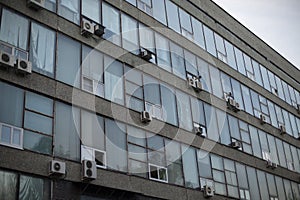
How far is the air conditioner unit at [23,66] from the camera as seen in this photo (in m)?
13.6

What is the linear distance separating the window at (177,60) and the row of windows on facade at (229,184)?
4.42 metres

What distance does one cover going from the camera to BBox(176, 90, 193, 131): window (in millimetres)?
20188

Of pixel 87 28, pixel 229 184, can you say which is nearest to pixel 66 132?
pixel 87 28

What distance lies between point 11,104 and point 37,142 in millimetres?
1441

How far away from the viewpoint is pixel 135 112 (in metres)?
17.5

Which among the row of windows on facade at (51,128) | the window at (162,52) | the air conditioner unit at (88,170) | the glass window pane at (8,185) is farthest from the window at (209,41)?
the glass window pane at (8,185)

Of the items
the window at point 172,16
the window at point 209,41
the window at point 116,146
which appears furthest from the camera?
the window at point 209,41

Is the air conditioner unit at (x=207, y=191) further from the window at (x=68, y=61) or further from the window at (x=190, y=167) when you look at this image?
the window at (x=68, y=61)

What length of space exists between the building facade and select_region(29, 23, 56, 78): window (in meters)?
0.04

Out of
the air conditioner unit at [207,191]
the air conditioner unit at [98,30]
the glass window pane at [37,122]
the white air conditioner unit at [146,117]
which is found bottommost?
the air conditioner unit at [207,191]

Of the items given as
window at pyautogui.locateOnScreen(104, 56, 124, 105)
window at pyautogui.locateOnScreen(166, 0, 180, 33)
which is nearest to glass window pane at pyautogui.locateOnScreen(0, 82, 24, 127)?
window at pyautogui.locateOnScreen(104, 56, 124, 105)

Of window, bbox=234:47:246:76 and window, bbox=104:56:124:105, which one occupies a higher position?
window, bbox=234:47:246:76

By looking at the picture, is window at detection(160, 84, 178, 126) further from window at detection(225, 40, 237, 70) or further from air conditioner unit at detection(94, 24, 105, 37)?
window at detection(225, 40, 237, 70)

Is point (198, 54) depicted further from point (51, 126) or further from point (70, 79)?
point (51, 126)
